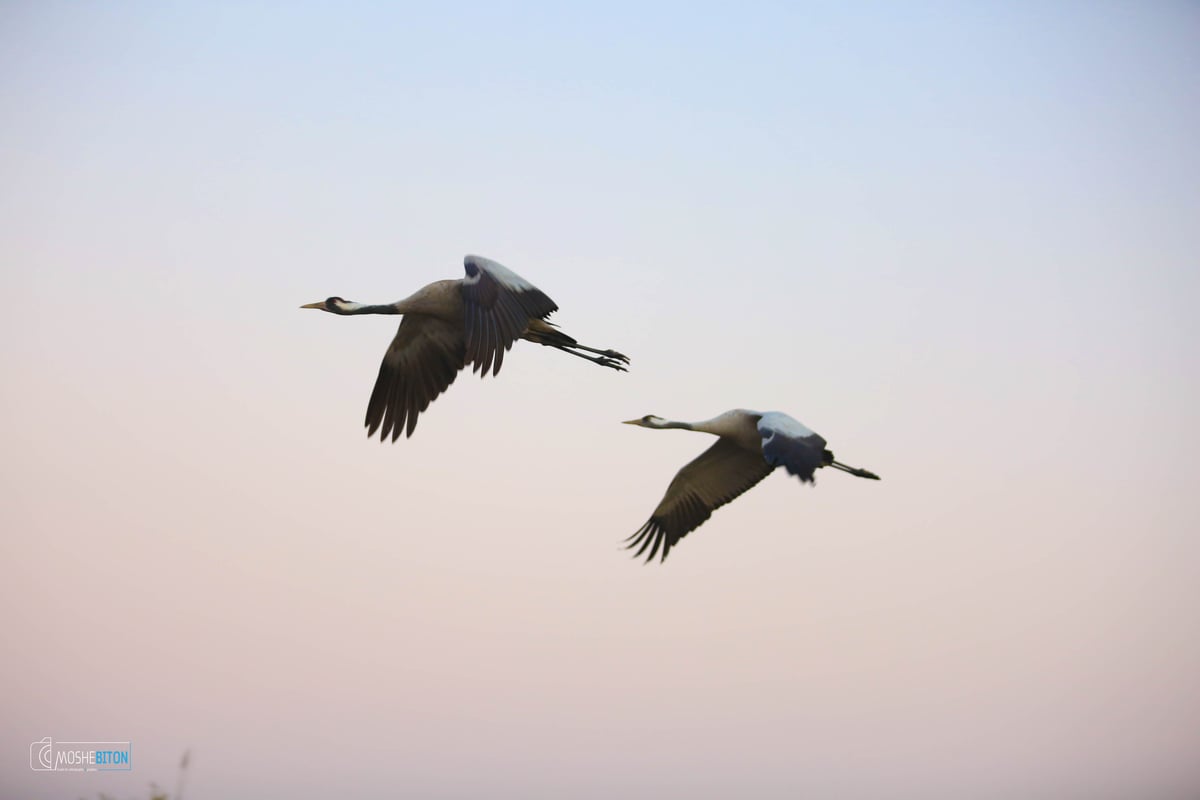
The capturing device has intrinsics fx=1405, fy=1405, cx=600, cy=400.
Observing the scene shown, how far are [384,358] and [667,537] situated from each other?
2.71 meters

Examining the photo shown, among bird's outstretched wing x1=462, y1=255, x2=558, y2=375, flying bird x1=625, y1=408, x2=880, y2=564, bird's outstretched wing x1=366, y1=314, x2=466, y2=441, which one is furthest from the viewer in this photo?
bird's outstretched wing x1=366, y1=314, x2=466, y2=441

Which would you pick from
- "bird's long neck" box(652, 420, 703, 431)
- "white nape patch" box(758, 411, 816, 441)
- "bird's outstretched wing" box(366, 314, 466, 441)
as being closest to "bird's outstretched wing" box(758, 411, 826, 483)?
"white nape patch" box(758, 411, 816, 441)

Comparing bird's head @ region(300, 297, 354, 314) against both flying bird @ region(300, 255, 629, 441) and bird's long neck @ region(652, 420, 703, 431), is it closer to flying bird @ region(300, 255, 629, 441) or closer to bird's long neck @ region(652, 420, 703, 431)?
flying bird @ region(300, 255, 629, 441)

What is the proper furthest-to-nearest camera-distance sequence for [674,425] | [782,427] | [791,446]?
[674,425] < [782,427] < [791,446]

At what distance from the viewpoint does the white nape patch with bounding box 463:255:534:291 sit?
9.84m

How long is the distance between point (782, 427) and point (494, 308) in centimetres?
214

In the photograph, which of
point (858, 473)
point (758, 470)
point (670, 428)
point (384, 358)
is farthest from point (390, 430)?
point (858, 473)

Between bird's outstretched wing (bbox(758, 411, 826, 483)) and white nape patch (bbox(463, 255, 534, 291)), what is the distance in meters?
1.94

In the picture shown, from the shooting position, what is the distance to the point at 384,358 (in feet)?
37.3

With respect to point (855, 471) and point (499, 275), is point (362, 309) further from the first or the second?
point (855, 471)

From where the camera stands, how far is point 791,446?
926cm

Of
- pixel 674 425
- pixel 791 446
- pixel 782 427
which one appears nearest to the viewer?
pixel 791 446

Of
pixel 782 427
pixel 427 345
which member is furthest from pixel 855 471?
pixel 427 345

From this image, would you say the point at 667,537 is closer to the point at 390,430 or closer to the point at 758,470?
the point at 758,470
